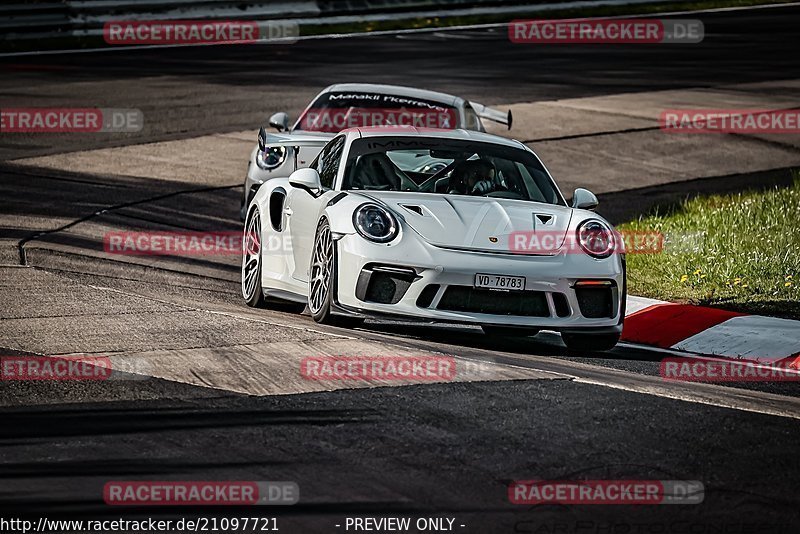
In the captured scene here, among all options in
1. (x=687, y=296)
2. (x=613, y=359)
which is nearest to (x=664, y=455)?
(x=613, y=359)

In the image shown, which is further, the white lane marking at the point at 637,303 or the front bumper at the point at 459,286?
the white lane marking at the point at 637,303

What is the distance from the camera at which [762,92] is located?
24.7 m

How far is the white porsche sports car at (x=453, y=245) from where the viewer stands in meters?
8.79

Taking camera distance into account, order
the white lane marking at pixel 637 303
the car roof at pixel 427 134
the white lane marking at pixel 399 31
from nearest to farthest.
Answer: the car roof at pixel 427 134, the white lane marking at pixel 637 303, the white lane marking at pixel 399 31

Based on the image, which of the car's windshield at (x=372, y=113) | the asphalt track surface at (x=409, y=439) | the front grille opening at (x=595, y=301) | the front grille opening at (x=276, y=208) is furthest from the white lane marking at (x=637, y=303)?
the car's windshield at (x=372, y=113)

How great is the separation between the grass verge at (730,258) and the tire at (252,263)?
2908 millimetres

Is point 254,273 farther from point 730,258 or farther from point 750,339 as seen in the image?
point 730,258

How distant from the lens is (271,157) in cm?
1416

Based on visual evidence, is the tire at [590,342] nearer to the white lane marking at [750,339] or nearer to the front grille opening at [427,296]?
the white lane marking at [750,339]

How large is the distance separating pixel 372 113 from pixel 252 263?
14.6 ft

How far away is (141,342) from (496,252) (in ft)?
6.99

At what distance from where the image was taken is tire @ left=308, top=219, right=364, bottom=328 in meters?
9.16

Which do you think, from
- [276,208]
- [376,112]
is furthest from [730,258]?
[376,112]

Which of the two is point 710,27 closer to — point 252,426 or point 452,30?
point 452,30
